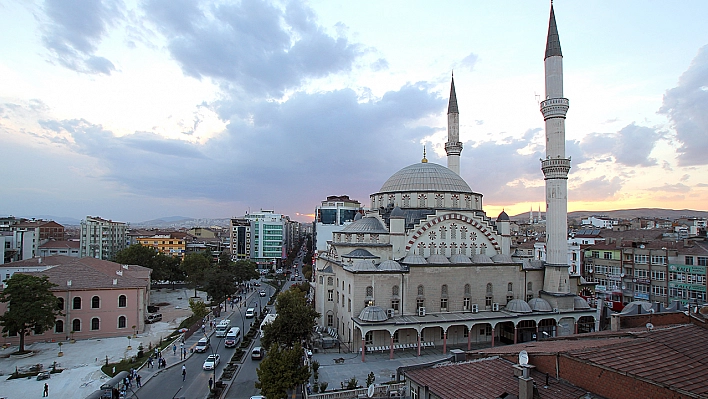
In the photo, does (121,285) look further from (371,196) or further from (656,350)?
(656,350)

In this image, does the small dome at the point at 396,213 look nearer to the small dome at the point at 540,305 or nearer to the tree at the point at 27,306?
the small dome at the point at 540,305

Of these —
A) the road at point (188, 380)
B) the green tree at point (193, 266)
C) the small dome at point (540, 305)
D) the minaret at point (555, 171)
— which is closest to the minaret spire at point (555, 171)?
the minaret at point (555, 171)

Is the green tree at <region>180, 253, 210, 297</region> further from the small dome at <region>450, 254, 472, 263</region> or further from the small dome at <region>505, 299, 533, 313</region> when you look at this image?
the small dome at <region>505, 299, 533, 313</region>

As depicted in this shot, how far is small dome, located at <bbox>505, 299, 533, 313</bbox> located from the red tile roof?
19174mm

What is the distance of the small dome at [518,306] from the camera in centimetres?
3050

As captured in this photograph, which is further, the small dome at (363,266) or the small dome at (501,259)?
the small dome at (501,259)

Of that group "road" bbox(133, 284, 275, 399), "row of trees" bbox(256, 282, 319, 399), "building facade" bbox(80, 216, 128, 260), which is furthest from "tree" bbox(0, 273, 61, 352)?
"building facade" bbox(80, 216, 128, 260)

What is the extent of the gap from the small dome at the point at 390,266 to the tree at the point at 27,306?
22.0 meters

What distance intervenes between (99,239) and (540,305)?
209 feet

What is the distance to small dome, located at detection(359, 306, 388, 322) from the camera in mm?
26673

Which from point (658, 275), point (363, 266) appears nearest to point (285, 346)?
point (363, 266)

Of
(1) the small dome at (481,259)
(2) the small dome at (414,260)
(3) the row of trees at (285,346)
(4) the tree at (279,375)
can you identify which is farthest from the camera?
(1) the small dome at (481,259)

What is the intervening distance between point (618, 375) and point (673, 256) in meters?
34.9

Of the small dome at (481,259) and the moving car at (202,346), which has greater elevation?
the small dome at (481,259)
